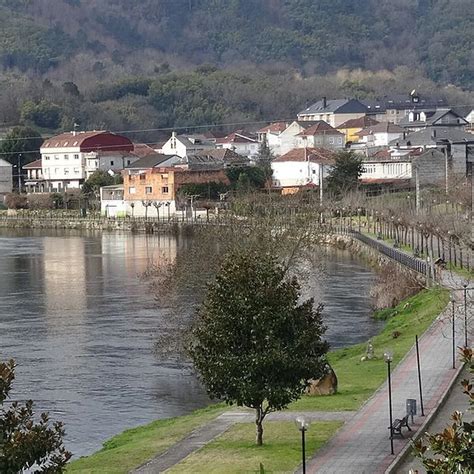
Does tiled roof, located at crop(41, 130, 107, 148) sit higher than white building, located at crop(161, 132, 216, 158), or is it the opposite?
tiled roof, located at crop(41, 130, 107, 148)

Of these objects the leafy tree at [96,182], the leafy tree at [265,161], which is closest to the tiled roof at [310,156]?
the leafy tree at [265,161]

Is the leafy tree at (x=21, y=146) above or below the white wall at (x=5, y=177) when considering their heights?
above

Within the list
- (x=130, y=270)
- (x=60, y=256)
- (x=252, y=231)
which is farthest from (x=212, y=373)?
(x=60, y=256)

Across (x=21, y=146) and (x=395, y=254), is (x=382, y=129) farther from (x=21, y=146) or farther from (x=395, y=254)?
(x=395, y=254)

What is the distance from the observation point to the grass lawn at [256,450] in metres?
15.6

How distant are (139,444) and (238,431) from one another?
1.36m

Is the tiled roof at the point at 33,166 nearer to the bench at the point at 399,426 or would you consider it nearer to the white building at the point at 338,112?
the white building at the point at 338,112

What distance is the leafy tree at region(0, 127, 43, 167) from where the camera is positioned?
8925 centimetres

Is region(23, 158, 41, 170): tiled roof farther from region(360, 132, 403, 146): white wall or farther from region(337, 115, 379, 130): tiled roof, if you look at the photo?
region(337, 115, 379, 130): tiled roof

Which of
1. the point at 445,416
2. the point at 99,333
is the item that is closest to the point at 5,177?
the point at 99,333

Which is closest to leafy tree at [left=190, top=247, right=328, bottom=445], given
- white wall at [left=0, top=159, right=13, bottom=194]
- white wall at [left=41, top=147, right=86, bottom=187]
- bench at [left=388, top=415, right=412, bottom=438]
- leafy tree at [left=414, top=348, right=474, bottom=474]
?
bench at [left=388, top=415, right=412, bottom=438]

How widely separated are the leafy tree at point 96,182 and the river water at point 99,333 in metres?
26.9

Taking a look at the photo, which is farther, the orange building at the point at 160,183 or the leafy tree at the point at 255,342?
the orange building at the point at 160,183

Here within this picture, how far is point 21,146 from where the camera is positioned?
294 ft
